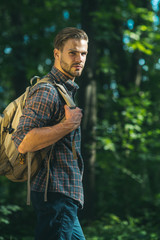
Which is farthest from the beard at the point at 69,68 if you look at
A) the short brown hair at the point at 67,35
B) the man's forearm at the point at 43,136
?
the man's forearm at the point at 43,136

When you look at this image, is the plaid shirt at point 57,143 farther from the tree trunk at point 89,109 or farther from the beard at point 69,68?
the tree trunk at point 89,109

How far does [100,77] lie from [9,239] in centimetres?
584

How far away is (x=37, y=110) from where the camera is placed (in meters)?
2.11

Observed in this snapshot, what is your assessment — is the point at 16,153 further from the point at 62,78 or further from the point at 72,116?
the point at 62,78

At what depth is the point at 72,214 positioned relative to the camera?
226 centimetres

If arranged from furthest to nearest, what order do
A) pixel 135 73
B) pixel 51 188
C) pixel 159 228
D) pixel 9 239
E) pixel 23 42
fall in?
pixel 23 42 → pixel 135 73 → pixel 159 228 → pixel 9 239 → pixel 51 188

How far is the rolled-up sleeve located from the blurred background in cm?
277

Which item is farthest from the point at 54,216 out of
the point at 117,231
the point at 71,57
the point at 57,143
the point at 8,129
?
the point at 117,231

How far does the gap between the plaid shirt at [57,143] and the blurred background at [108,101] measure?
2.50 m

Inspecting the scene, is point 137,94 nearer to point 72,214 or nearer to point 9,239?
point 9,239

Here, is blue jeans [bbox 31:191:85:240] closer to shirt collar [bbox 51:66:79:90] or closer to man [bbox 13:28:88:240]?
man [bbox 13:28:88:240]

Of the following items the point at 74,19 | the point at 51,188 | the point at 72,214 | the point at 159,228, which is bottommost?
the point at 159,228

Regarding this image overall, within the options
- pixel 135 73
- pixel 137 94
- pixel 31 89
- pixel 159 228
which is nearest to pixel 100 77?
pixel 135 73

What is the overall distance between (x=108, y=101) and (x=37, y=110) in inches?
271
